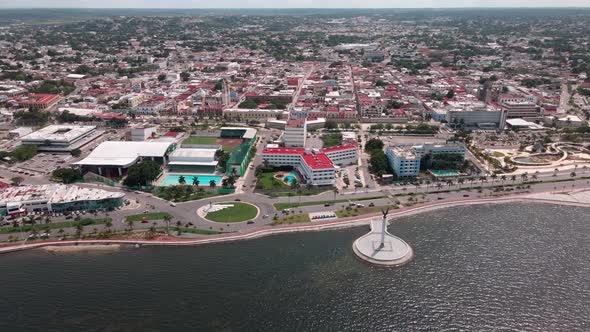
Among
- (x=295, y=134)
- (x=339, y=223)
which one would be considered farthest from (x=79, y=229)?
(x=295, y=134)

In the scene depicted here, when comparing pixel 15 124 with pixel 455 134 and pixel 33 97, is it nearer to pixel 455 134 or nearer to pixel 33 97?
pixel 33 97

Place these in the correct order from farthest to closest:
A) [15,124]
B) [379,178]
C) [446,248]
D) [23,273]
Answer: [15,124], [379,178], [446,248], [23,273]

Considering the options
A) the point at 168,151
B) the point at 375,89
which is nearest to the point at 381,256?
the point at 168,151

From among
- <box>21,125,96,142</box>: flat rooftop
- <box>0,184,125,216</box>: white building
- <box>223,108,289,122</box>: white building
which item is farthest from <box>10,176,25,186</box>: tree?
<box>223,108,289,122</box>: white building

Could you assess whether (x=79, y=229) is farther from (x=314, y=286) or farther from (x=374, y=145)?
(x=374, y=145)

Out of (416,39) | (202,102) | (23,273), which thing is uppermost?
(416,39)

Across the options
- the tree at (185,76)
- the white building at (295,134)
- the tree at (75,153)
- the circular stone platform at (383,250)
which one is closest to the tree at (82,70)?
the tree at (185,76)

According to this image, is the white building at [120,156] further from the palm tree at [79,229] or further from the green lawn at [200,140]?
the palm tree at [79,229]
